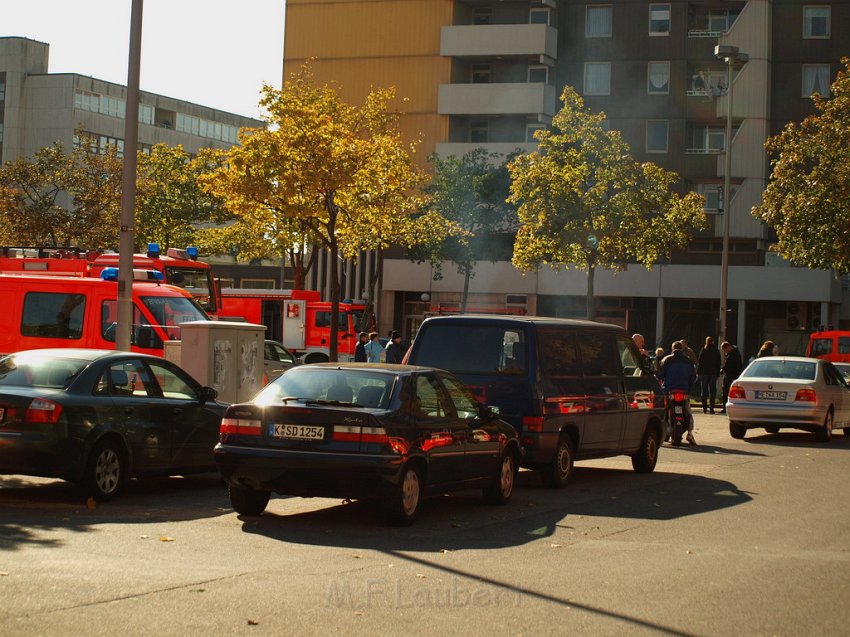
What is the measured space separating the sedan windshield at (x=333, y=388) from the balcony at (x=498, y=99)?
50.6 m

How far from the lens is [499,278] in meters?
60.6

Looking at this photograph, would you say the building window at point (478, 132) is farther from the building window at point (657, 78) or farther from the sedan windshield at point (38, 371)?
the sedan windshield at point (38, 371)

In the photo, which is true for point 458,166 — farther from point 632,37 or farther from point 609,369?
point 609,369

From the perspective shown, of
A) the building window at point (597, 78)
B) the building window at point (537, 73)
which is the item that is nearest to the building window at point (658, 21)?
the building window at point (597, 78)

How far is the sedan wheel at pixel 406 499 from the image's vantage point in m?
11.1

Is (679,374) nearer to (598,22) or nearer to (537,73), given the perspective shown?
(598,22)

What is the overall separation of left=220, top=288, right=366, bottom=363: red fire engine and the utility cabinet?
2263 centimetres

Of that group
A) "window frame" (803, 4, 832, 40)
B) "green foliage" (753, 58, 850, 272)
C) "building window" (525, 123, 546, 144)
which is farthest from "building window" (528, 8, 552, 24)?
"green foliage" (753, 58, 850, 272)

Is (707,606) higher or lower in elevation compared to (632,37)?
lower

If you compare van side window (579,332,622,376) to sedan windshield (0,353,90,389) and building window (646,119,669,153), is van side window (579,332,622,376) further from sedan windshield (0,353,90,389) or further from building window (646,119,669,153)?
building window (646,119,669,153)

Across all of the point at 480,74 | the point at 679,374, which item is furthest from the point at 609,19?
the point at 679,374

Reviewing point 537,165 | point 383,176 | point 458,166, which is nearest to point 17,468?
point 383,176

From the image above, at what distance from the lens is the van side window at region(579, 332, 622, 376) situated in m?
15.7

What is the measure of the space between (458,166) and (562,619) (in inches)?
1977
